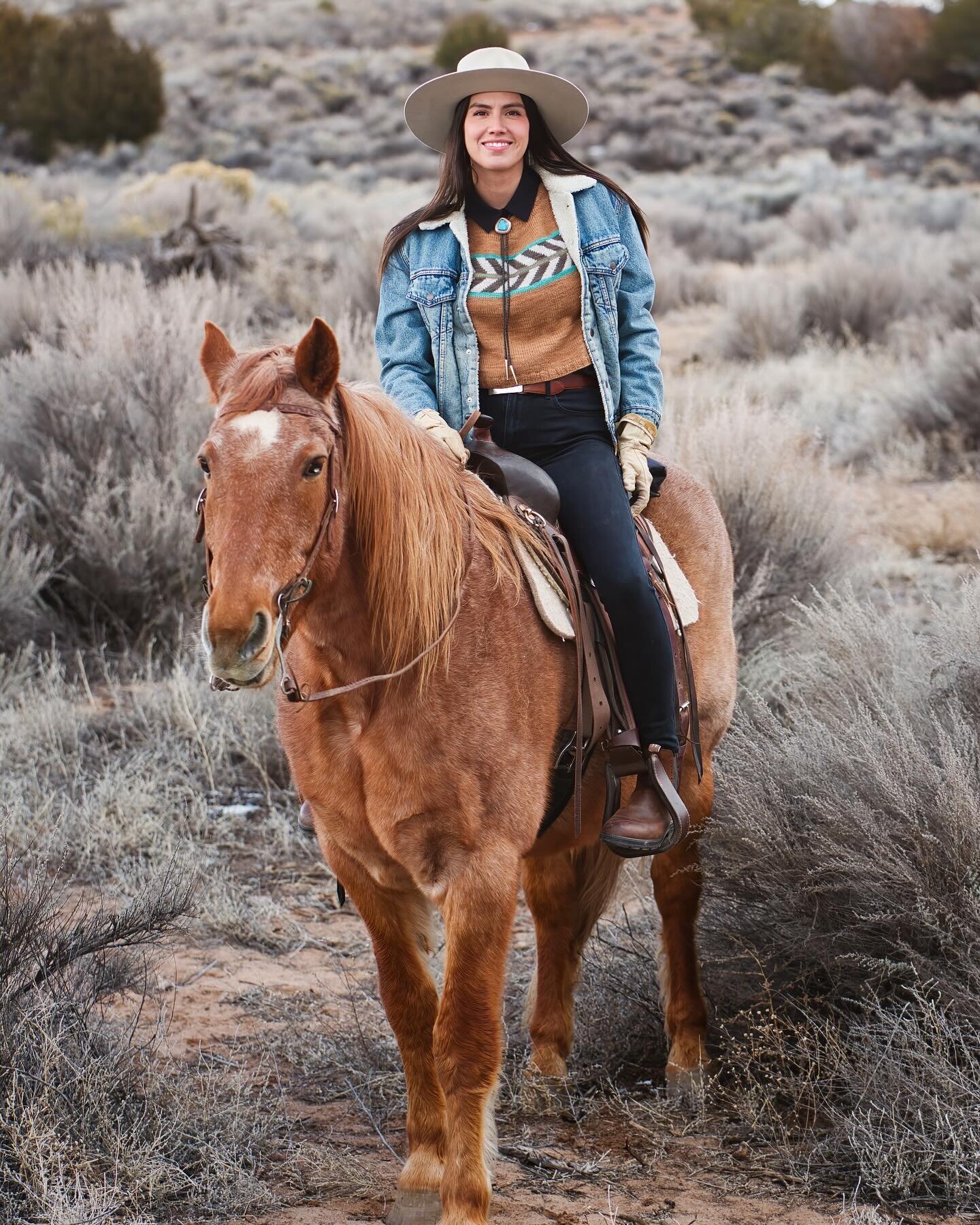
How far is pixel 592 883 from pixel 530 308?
6.10ft

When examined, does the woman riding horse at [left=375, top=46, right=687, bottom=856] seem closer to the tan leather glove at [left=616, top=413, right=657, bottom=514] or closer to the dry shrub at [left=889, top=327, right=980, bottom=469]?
the tan leather glove at [left=616, top=413, right=657, bottom=514]

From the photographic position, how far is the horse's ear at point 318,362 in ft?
8.15

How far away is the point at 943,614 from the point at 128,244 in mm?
12443

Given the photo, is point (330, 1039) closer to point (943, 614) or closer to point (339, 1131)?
point (339, 1131)

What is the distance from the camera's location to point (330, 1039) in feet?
13.5

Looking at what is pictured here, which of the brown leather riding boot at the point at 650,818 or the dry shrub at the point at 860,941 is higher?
the brown leather riding boot at the point at 650,818

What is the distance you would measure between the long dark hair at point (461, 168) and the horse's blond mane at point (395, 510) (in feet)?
2.67

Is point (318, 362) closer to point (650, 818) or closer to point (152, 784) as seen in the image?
point (650, 818)

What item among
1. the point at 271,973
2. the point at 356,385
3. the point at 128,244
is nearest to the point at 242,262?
the point at 128,244

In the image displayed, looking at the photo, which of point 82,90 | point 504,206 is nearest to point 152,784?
point 504,206

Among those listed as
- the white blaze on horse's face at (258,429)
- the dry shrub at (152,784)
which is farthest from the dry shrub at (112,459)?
the white blaze on horse's face at (258,429)

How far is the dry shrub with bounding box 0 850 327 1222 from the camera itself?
2.92 meters

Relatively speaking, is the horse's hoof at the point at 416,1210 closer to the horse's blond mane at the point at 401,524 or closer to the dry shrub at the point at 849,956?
the dry shrub at the point at 849,956

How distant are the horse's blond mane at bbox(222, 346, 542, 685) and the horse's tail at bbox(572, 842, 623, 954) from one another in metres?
1.45
